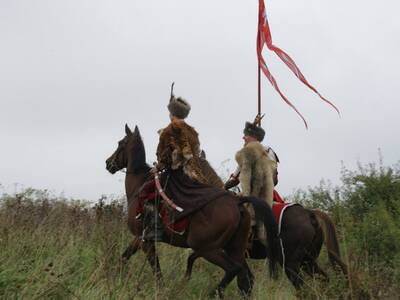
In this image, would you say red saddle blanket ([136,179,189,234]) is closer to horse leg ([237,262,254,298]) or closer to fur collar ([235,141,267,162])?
horse leg ([237,262,254,298])


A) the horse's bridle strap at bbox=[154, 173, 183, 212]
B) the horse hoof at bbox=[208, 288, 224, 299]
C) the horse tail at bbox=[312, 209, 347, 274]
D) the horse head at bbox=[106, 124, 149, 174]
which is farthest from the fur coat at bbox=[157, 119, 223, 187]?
the horse tail at bbox=[312, 209, 347, 274]

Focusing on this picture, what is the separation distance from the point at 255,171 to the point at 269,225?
89cm

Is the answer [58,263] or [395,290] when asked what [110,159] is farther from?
[395,290]

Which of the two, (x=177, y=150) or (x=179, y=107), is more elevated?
(x=179, y=107)

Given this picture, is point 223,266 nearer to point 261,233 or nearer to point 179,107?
point 261,233

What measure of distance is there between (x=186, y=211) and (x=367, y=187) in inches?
254

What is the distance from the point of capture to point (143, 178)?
910 cm

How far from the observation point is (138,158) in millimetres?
9227

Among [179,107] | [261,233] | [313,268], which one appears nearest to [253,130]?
[179,107]

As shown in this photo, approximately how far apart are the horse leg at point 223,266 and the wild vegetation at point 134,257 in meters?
0.25

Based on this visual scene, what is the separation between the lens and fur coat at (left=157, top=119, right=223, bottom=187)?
8.46 meters

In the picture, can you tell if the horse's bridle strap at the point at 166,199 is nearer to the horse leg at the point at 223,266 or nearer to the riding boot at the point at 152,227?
the riding boot at the point at 152,227

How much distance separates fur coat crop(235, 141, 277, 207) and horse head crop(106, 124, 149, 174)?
51.1 inches

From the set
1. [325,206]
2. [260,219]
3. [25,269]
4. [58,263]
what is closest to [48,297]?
[25,269]
